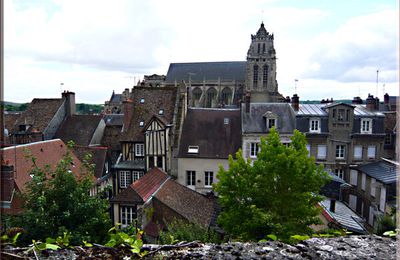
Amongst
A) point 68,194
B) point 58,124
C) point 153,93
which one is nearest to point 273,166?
point 68,194

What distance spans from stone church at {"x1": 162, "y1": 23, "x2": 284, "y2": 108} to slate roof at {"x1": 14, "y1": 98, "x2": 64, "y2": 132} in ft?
146

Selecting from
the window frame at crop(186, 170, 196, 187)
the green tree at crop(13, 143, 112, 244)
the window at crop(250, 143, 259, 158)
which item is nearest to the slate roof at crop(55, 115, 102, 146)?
the window frame at crop(186, 170, 196, 187)

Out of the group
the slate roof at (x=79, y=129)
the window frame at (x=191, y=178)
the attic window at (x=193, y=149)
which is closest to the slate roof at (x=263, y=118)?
the attic window at (x=193, y=149)

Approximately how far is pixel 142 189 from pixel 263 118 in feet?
31.9

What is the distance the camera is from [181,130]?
20312 mm

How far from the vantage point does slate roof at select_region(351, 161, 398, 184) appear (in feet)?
51.7

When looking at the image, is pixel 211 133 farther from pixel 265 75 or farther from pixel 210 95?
pixel 265 75

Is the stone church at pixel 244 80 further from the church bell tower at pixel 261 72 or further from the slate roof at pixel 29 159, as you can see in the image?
the slate roof at pixel 29 159

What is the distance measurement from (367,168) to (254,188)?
11056mm

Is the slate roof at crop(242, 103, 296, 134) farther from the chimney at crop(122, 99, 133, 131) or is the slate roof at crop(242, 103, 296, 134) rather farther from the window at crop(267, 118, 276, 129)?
the chimney at crop(122, 99, 133, 131)

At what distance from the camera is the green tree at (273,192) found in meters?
9.84

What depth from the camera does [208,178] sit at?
19.4m

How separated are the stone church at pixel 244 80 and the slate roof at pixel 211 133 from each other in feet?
145

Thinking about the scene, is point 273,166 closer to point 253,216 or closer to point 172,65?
point 253,216
